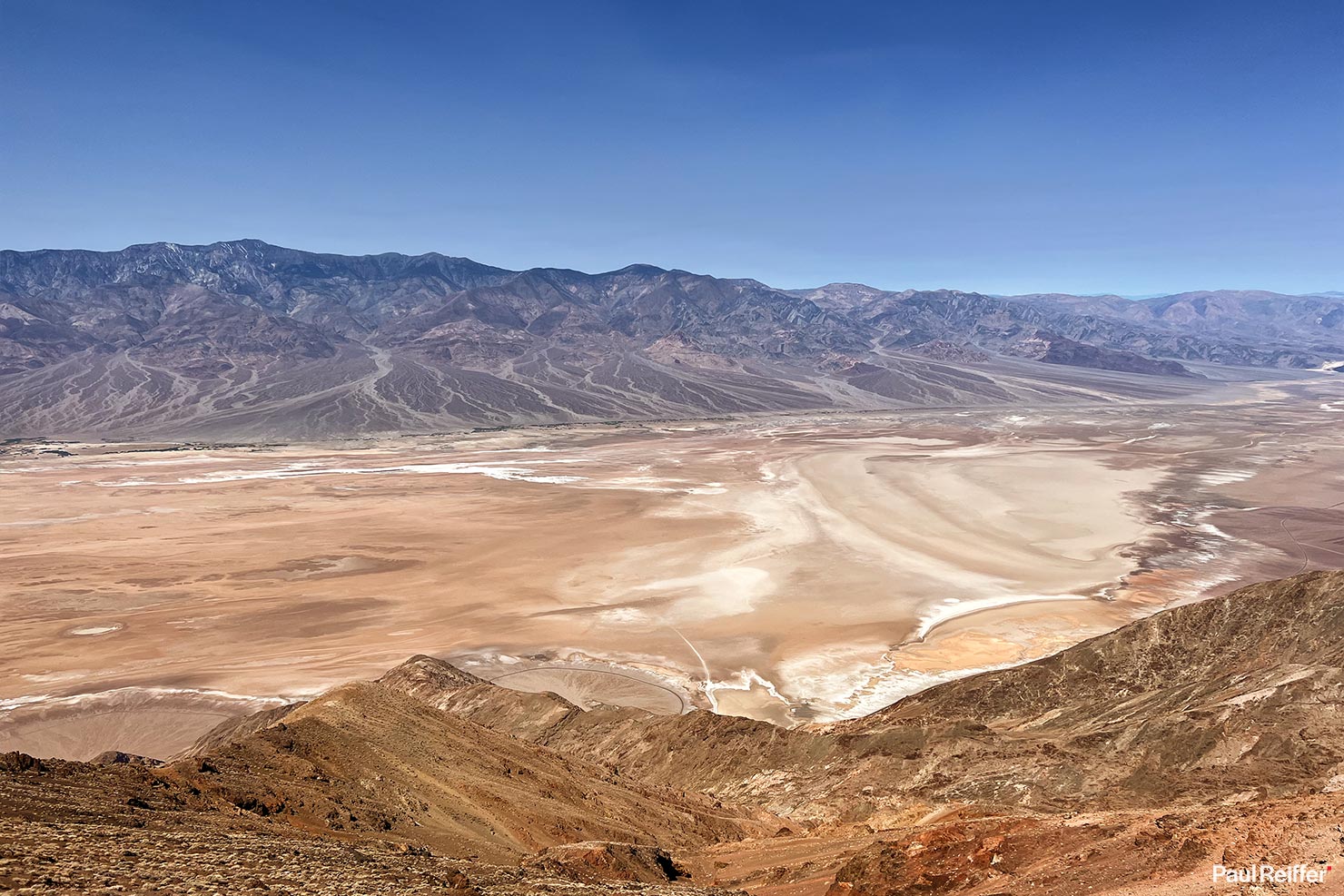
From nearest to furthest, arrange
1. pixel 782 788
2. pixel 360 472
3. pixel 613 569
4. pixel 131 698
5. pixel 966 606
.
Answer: pixel 782 788
pixel 131 698
pixel 966 606
pixel 613 569
pixel 360 472

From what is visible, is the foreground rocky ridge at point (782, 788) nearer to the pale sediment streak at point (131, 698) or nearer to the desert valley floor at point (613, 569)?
the pale sediment streak at point (131, 698)

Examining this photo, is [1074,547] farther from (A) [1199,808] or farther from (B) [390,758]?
(B) [390,758]

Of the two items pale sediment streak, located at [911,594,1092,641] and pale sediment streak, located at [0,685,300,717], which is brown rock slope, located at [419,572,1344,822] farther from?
pale sediment streak, located at [911,594,1092,641]

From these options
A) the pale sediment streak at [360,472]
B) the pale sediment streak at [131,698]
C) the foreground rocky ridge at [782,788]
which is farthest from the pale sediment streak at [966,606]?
the pale sediment streak at [360,472]

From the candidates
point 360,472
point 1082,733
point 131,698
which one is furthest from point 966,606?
point 360,472

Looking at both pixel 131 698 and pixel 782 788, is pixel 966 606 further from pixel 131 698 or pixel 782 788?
pixel 131 698
